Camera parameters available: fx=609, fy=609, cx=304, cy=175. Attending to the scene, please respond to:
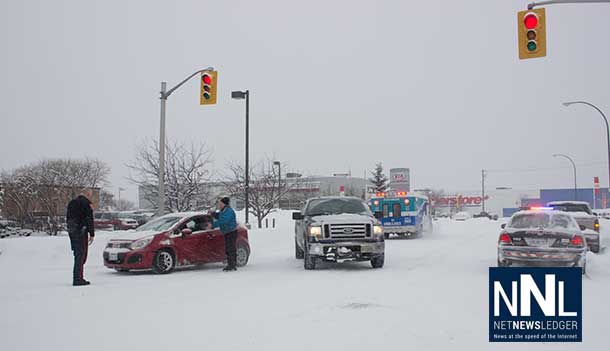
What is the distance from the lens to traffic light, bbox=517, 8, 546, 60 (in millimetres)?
14266

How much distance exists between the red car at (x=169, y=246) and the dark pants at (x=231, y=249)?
683 mm

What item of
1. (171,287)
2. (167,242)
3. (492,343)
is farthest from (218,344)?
(167,242)

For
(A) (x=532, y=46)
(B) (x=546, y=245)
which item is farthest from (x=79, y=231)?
(A) (x=532, y=46)

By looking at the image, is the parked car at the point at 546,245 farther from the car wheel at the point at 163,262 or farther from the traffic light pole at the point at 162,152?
the traffic light pole at the point at 162,152

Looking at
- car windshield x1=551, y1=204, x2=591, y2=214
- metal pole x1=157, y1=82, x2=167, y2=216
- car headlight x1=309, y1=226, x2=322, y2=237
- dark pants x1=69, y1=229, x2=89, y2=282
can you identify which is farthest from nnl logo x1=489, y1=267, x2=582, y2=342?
Result: metal pole x1=157, y1=82, x2=167, y2=216

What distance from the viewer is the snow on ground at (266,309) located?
6.73m

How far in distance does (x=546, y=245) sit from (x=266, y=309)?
21.0ft

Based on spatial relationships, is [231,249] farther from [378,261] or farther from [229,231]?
[378,261]

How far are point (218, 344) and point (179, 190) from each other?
22.6 m

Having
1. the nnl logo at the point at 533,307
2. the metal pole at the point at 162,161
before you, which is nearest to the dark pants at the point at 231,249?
the metal pole at the point at 162,161

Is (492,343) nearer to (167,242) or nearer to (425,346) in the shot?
(425,346)

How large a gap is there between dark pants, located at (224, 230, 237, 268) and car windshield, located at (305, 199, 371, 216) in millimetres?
2199

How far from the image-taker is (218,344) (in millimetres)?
6582

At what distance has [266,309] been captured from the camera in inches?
343
